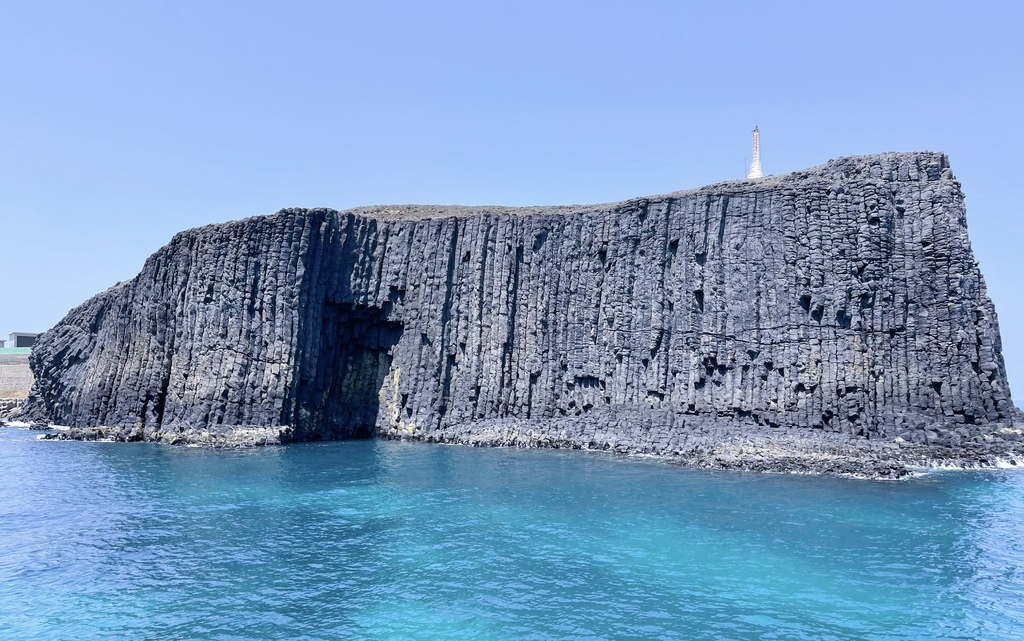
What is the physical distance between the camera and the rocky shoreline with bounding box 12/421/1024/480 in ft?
110

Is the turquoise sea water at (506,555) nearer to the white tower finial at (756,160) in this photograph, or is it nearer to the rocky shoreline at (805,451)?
the rocky shoreline at (805,451)

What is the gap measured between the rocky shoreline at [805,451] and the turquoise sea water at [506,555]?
1.86m

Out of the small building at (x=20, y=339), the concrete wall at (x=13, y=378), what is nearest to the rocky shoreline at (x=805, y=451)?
the concrete wall at (x=13, y=378)

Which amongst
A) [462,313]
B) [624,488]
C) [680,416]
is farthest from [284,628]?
[462,313]

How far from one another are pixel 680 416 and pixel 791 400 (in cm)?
617

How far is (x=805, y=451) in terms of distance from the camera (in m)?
36.2

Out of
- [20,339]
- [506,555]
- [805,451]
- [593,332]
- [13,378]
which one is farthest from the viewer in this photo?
[20,339]

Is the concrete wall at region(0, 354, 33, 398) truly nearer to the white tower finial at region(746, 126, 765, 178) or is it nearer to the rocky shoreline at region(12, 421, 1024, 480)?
the rocky shoreline at region(12, 421, 1024, 480)

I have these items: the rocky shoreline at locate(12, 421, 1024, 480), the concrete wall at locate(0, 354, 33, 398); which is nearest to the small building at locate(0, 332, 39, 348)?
the concrete wall at locate(0, 354, 33, 398)

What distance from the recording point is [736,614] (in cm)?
1540

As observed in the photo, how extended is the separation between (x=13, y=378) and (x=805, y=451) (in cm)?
8037

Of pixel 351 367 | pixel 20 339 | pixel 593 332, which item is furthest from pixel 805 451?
pixel 20 339

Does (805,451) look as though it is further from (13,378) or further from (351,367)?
(13,378)

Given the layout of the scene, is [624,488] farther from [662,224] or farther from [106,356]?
[106,356]
